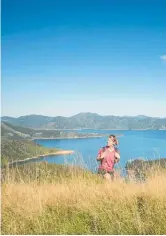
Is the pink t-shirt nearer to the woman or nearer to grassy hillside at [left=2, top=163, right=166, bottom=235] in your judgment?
the woman

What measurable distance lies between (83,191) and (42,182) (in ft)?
4.27

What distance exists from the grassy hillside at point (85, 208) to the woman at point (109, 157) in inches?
80.1

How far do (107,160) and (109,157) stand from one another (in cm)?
10

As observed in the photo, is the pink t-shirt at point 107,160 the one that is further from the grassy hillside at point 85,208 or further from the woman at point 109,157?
the grassy hillside at point 85,208

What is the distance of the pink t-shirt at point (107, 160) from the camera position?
809 cm

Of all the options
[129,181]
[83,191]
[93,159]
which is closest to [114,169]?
[93,159]

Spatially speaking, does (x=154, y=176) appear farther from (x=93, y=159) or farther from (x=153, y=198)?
(x=93, y=159)

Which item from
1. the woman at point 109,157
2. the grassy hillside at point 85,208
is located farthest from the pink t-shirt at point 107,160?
the grassy hillside at point 85,208

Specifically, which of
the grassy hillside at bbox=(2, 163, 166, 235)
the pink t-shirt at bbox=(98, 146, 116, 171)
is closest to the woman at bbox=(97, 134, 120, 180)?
the pink t-shirt at bbox=(98, 146, 116, 171)

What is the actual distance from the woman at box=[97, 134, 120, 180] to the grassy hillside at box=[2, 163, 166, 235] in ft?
6.67

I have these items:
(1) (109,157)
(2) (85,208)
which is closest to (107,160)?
(1) (109,157)

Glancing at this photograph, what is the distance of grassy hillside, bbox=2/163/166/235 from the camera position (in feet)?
14.7

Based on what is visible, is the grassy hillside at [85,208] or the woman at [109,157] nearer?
the grassy hillside at [85,208]

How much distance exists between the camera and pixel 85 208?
4.94 meters
